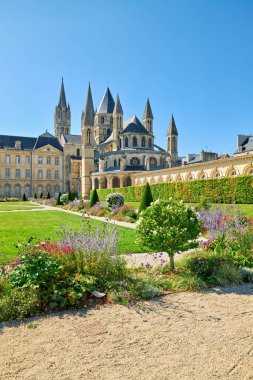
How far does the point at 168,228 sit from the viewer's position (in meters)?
5.65

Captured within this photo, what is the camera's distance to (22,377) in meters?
2.60

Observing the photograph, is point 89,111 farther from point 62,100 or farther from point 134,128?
point 62,100

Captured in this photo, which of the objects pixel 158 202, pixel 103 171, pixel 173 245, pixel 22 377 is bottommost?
pixel 22 377

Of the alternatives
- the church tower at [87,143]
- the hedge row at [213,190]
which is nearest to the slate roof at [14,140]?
the church tower at [87,143]

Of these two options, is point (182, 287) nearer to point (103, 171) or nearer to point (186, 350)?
point (186, 350)

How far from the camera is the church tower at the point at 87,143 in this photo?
164 ft

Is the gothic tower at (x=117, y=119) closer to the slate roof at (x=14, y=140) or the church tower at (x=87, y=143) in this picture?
the church tower at (x=87, y=143)

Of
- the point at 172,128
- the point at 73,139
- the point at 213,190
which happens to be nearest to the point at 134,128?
the point at 172,128

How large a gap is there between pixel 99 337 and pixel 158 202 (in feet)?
10.7

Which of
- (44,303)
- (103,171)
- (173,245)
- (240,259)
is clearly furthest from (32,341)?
(103,171)

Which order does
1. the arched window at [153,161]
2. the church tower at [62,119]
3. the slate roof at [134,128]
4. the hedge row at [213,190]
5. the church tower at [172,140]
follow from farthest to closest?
the church tower at [62,119] → the slate roof at [134,128] → the church tower at [172,140] → the arched window at [153,161] → the hedge row at [213,190]

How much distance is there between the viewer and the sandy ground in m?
2.68

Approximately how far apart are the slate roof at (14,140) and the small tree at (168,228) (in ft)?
187

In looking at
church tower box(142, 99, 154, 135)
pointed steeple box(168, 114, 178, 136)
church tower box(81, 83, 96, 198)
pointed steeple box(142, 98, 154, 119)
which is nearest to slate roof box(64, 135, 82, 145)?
church tower box(81, 83, 96, 198)
